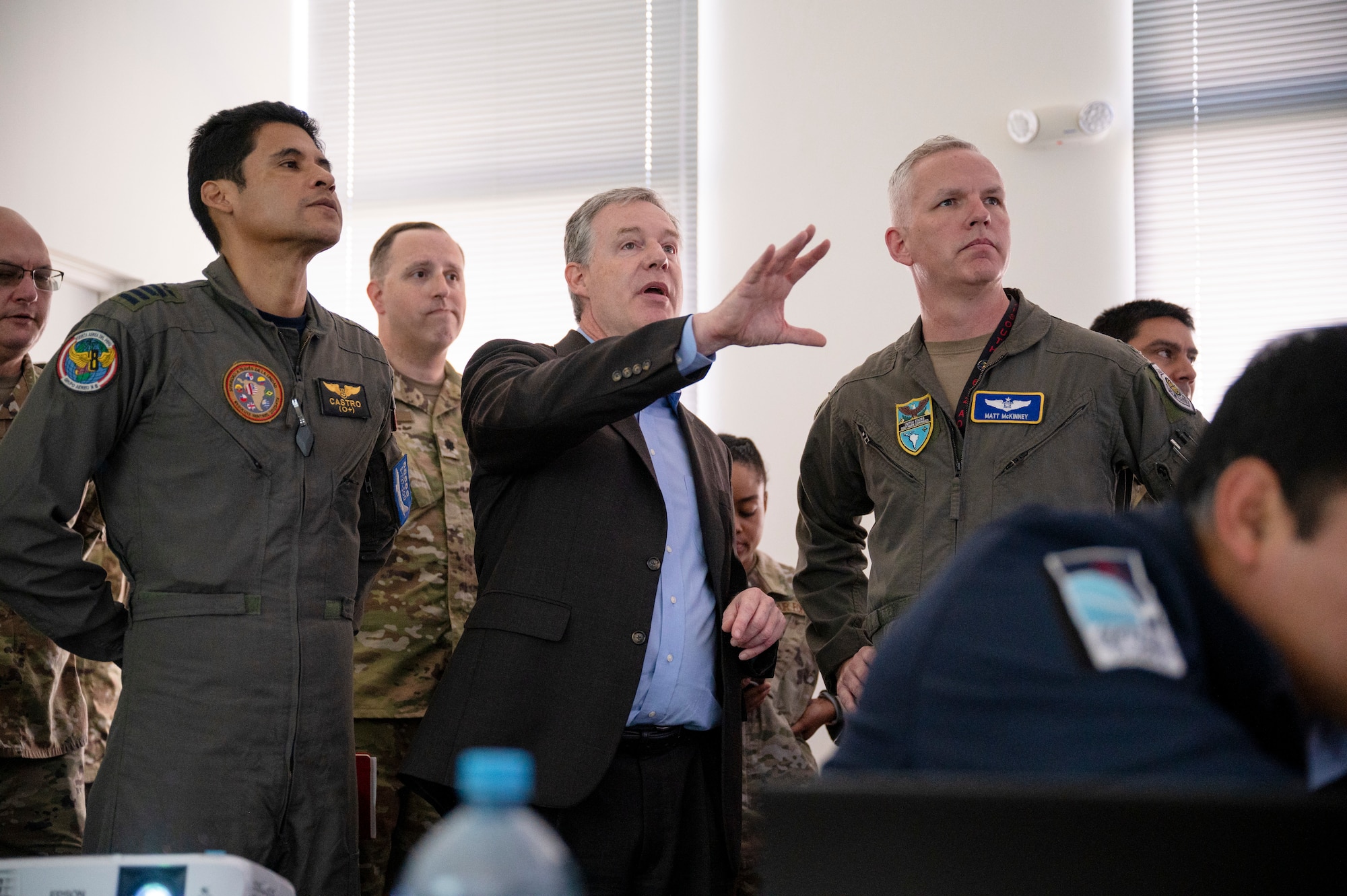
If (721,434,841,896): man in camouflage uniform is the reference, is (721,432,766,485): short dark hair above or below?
above

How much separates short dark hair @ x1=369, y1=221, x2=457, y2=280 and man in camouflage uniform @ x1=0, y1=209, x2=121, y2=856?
0.96m

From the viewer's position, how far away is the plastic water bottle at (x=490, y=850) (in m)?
0.73

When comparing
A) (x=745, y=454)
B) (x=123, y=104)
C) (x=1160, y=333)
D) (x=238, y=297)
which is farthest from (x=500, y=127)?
(x=238, y=297)

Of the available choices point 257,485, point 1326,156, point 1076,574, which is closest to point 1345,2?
point 1326,156

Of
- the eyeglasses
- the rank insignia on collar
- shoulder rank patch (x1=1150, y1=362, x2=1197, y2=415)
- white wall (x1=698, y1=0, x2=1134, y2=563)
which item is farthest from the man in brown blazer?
white wall (x1=698, y1=0, x2=1134, y2=563)

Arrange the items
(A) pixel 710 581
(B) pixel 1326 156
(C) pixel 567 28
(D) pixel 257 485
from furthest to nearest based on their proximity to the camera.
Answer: (C) pixel 567 28 < (B) pixel 1326 156 < (A) pixel 710 581 < (D) pixel 257 485

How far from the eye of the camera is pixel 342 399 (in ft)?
6.93

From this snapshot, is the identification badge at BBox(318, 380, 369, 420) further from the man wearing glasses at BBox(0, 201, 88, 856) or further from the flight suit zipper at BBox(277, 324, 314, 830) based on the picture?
the man wearing glasses at BBox(0, 201, 88, 856)

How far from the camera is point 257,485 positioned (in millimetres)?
1947

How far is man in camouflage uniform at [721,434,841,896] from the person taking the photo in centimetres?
297

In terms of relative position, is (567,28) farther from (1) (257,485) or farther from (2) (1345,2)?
(1) (257,485)

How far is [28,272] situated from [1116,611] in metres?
2.79

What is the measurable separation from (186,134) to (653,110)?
1.90m

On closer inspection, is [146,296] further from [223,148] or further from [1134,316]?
[1134,316]
